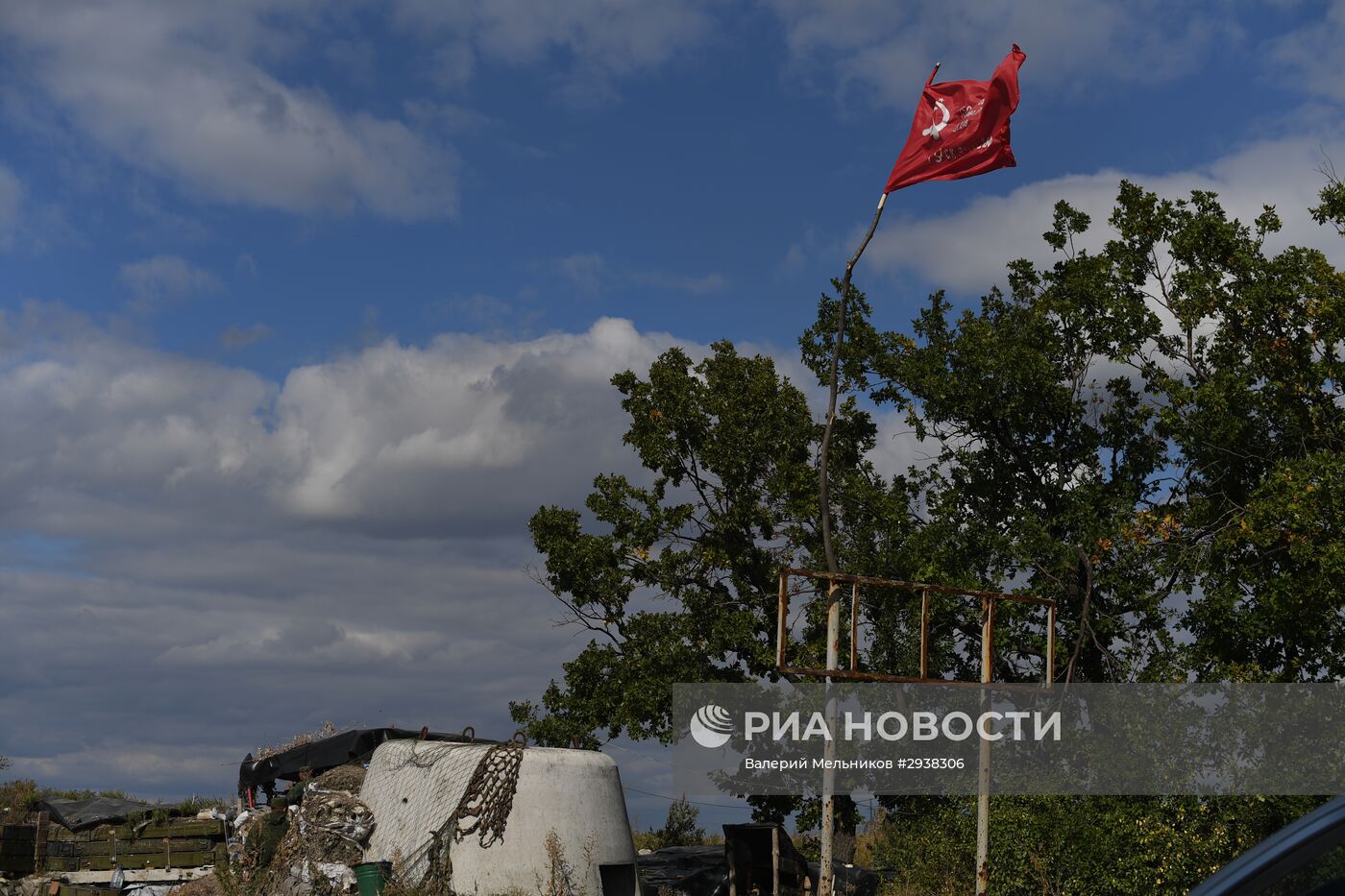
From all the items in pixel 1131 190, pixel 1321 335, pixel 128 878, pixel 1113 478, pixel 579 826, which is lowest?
pixel 128 878

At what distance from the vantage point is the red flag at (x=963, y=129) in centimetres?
1891

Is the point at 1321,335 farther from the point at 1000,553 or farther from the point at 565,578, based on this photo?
the point at 565,578

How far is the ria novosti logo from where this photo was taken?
29.0m

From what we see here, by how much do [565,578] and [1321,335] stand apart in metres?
16.8

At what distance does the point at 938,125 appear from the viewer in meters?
19.4

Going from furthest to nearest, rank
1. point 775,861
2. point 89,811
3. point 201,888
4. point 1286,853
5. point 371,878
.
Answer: point 89,811, point 201,888, point 775,861, point 371,878, point 1286,853

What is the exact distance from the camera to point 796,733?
29078 mm

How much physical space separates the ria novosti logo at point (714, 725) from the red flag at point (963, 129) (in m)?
13.7

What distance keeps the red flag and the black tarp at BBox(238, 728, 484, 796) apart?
40.4 feet

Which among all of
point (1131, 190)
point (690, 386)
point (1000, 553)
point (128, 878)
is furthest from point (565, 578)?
point (1131, 190)

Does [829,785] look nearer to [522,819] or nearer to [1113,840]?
[522,819]

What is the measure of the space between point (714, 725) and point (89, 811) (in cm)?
1310

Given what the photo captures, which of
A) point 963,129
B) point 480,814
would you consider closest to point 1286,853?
point 480,814

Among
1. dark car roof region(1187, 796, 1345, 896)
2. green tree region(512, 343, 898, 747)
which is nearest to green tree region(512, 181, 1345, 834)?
green tree region(512, 343, 898, 747)
